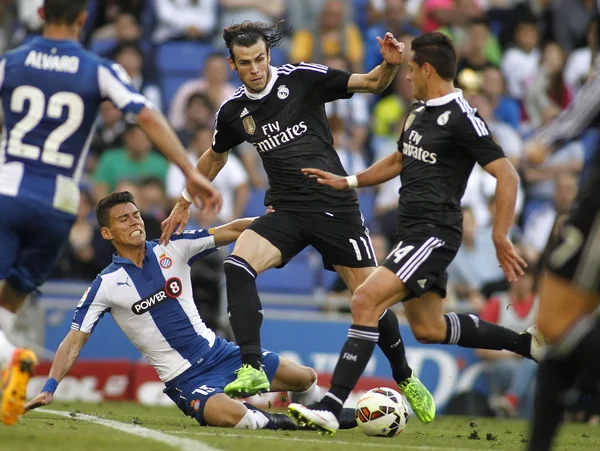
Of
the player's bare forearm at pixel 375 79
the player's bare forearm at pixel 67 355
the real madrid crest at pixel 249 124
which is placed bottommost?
the player's bare forearm at pixel 67 355

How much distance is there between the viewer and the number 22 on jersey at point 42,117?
278 inches

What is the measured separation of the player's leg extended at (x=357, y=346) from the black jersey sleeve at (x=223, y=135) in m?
1.86

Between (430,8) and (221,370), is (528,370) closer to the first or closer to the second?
(221,370)

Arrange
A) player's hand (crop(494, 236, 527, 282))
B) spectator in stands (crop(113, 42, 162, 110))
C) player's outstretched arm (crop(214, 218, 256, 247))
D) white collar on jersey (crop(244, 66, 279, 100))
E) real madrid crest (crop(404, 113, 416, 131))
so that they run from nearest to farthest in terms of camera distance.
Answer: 1. player's hand (crop(494, 236, 527, 282))
2. real madrid crest (crop(404, 113, 416, 131))
3. white collar on jersey (crop(244, 66, 279, 100))
4. player's outstretched arm (crop(214, 218, 256, 247))
5. spectator in stands (crop(113, 42, 162, 110))

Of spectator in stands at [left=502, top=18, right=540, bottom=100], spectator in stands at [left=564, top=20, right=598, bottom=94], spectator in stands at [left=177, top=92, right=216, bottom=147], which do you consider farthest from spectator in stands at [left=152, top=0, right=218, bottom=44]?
spectator in stands at [left=564, top=20, right=598, bottom=94]

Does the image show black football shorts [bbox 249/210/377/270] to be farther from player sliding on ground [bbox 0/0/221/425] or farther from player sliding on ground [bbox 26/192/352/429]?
player sliding on ground [bbox 0/0/221/425]

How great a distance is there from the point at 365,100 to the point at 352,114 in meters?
0.46

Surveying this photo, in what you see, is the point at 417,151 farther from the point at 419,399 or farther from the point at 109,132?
the point at 109,132

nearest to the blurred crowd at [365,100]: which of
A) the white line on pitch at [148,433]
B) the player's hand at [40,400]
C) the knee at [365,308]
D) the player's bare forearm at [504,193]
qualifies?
the white line on pitch at [148,433]

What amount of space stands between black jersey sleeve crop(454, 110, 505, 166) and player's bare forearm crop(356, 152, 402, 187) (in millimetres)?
569

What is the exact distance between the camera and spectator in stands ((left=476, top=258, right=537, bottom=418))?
12.4 meters

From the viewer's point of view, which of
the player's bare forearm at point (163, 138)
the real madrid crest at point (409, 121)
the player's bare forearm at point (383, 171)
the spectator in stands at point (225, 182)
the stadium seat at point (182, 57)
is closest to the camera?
the player's bare forearm at point (163, 138)

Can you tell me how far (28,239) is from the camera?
729 cm

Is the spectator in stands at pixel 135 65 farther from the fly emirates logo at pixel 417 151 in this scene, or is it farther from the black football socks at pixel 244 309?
the fly emirates logo at pixel 417 151
